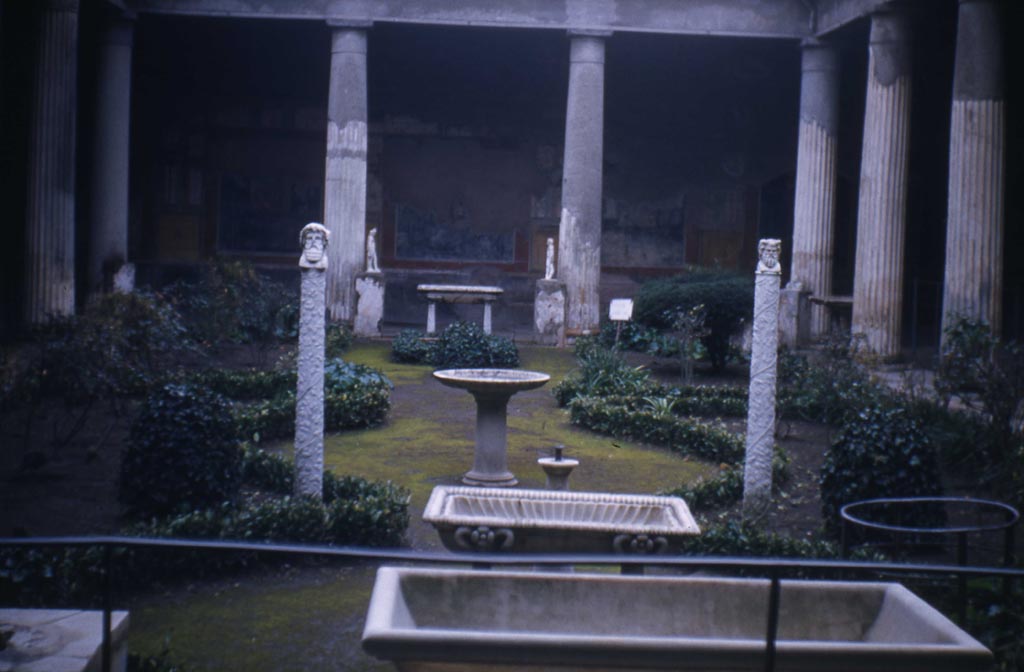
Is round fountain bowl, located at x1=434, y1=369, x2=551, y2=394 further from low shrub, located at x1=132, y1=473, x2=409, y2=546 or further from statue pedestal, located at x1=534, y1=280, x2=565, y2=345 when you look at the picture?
statue pedestal, located at x1=534, y1=280, x2=565, y2=345

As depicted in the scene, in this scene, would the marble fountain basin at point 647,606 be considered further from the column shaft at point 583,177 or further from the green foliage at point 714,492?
the column shaft at point 583,177

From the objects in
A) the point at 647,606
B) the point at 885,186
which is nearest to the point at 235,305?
the point at 885,186

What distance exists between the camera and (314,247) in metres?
7.21

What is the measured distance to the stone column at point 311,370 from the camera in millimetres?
7066

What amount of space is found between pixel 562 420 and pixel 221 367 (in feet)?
14.3

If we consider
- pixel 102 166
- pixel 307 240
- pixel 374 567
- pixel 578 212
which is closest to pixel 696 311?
pixel 578 212

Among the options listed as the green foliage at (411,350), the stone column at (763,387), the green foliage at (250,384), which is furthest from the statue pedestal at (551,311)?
the stone column at (763,387)

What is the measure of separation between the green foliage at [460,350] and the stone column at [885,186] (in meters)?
4.38

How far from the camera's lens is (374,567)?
623 cm

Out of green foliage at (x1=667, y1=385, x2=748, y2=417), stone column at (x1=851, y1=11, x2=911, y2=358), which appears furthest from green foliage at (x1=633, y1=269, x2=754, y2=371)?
stone column at (x1=851, y1=11, x2=911, y2=358)

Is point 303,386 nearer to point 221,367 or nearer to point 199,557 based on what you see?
point 199,557

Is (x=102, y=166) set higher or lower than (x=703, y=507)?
higher

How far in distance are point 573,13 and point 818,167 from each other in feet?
13.8

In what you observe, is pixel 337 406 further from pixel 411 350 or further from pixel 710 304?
pixel 710 304
